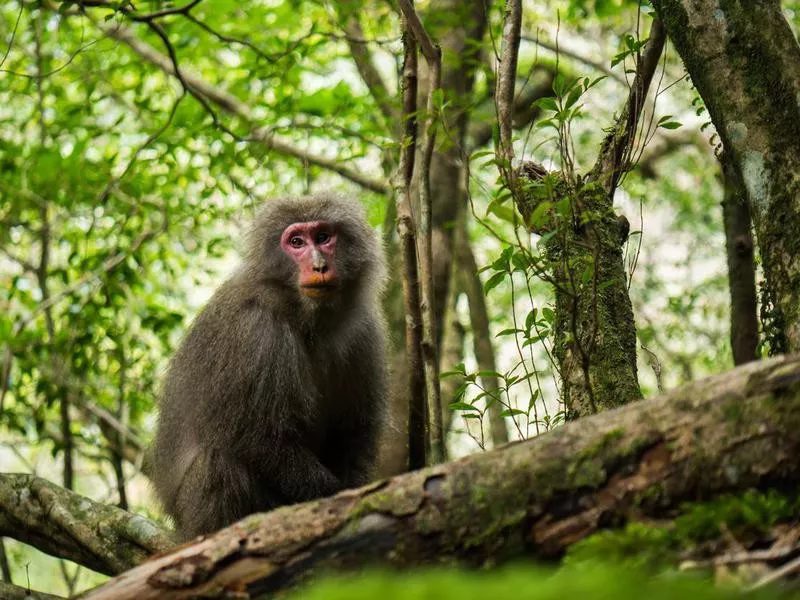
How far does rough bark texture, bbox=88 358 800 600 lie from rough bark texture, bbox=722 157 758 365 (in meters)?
2.49

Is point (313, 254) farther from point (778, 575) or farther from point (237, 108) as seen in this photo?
point (237, 108)

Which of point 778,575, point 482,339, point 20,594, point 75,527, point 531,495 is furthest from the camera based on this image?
point 482,339

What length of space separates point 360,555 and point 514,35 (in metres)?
3.34

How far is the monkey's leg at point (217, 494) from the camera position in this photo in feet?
17.7

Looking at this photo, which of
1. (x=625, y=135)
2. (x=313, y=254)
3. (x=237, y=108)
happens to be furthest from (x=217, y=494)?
(x=237, y=108)

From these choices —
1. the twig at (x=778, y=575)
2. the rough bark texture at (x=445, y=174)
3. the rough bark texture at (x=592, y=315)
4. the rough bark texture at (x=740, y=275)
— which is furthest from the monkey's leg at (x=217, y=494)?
the twig at (x=778, y=575)

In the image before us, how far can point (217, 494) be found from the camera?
5.42 metres

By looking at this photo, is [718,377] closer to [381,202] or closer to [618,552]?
[618,552]

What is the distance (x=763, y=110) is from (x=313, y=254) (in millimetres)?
2833

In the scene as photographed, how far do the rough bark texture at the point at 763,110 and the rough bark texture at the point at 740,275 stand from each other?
3.21 feet

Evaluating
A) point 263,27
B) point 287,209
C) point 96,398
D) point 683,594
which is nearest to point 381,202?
point 263,27

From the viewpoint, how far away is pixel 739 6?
173 inches

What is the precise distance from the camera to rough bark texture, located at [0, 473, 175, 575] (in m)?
5.98

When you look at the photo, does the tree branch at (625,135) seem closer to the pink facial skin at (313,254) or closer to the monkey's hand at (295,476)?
the pink facial skin at (313,254)
